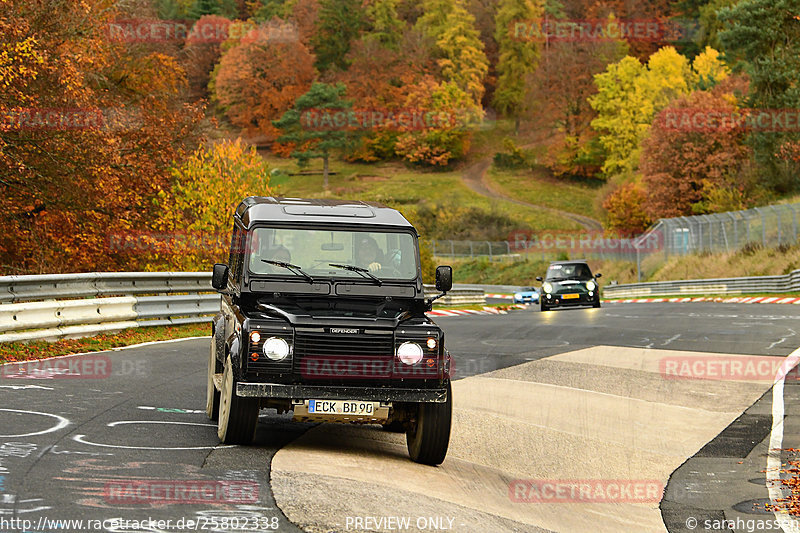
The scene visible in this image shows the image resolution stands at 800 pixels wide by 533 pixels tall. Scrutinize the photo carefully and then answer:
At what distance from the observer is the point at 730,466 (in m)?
10.5

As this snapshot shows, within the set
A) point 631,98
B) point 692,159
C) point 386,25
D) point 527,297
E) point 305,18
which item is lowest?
point 527,297

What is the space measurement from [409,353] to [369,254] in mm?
1648

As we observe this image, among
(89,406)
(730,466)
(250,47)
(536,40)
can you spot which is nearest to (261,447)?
(89,406)

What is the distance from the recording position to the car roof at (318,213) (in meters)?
10.3

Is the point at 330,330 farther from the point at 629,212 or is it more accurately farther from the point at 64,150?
the point at 629,212

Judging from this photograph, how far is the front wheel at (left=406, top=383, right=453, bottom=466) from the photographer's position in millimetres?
8930

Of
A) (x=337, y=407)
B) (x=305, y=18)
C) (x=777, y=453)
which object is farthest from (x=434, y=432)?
(x=305, y=18)

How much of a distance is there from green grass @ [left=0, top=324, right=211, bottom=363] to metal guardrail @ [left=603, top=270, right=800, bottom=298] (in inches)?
1146

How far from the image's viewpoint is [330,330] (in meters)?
8.80

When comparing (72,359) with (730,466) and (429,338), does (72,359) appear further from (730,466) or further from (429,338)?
(730,466)

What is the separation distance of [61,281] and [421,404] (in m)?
10.0

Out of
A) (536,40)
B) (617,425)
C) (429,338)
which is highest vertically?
(536,40)

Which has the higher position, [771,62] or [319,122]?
[771,62]
